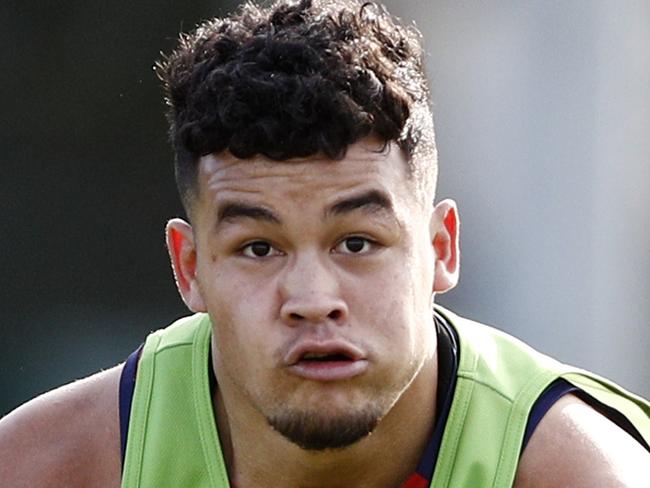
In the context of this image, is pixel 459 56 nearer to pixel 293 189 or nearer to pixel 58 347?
pixel 58 347

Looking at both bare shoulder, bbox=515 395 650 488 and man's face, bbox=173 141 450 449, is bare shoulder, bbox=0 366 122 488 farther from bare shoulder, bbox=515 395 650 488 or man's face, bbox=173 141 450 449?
bare shoulder, bbox=515 395 650 488

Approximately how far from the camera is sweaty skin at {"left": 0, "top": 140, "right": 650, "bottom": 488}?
4.05 m

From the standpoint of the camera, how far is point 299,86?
Answer: 407 centimetres

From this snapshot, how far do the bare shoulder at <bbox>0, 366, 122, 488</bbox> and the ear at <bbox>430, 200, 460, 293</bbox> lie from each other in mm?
897

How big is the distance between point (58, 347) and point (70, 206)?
23.8 inches

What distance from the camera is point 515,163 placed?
723 centimetres

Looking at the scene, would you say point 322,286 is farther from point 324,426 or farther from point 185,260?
point 185,260

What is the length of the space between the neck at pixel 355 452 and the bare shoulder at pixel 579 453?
0.30m

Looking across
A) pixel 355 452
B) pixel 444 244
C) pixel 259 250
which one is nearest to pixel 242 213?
pixel 259 250

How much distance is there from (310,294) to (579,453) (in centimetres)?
71

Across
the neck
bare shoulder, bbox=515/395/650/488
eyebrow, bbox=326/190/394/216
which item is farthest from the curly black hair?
bare shoulder, bbox=515/395/650/488

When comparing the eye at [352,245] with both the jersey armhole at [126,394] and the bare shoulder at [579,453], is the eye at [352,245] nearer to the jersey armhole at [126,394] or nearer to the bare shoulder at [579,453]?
the bare shoulder at [579,453]

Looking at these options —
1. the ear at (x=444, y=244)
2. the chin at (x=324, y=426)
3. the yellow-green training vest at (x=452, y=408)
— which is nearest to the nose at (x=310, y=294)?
the chin at (x=324, y=426)

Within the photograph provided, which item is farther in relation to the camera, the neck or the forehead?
the neck
